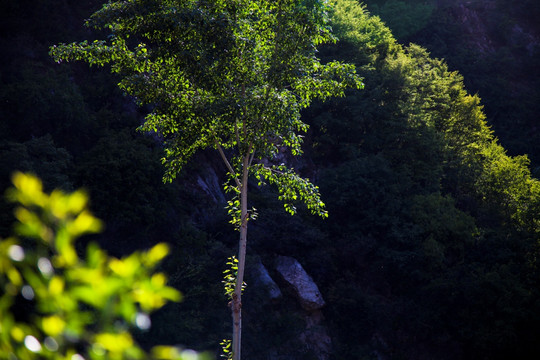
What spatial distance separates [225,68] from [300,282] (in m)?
10.5

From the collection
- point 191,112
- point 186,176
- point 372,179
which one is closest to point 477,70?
point 372,179

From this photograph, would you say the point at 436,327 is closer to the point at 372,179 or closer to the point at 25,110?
the point at 372,179

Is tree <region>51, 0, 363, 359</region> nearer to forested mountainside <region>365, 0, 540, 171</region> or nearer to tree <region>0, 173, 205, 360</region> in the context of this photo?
tree <region>0, 173, 205, 360</region>

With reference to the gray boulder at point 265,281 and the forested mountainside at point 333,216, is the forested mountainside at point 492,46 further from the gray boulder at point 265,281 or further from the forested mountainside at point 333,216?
the gray boulder at point 265,281

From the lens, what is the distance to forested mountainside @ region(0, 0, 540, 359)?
1292 cm

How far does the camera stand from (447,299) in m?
15.1

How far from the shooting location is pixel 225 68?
6871 mm

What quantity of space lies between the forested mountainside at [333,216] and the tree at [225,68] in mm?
5302

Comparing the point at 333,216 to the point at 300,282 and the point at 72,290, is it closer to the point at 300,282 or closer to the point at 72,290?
the point at 300,282

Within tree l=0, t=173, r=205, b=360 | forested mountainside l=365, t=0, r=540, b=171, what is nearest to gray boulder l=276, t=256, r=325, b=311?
tree l=0, t=173, r=205, b=360

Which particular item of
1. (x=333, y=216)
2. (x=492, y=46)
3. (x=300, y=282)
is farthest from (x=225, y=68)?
(x=492, y=46)

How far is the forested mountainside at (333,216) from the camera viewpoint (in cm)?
1292

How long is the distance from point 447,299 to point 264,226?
6.80 meters

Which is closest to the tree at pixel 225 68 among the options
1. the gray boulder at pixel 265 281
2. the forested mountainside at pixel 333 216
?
the forested mountainside at pixel 333 216
